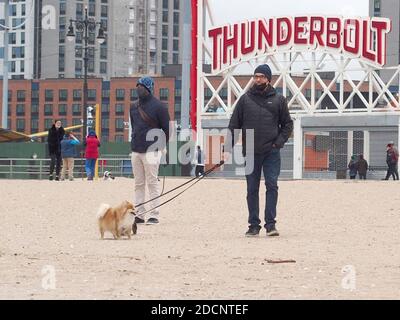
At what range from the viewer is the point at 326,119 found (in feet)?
175

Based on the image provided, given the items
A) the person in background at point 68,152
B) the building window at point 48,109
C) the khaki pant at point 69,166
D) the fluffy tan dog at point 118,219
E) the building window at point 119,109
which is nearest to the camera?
the fluffy tan dog at point 118,219

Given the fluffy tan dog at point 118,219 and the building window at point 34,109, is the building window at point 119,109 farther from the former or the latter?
the fluffy tan dog at point 118,219

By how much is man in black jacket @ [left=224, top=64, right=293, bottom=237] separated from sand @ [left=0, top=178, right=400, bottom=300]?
454 millimetres

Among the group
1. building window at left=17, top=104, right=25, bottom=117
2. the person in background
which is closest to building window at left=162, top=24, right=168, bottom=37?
building window at left=17, top=104, right=25, bottom=117

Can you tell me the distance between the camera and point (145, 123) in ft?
50.0

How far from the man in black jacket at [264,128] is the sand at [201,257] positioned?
1.49 ft

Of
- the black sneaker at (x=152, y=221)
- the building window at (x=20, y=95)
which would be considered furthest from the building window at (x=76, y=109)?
the black sneaker at (x=152, y=221)

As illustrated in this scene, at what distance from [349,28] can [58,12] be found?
120 metres

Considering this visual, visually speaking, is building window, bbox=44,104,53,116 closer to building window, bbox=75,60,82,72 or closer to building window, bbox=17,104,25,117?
building window, bbox=17,104,25,117

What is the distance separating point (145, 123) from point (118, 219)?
2492 millimetres

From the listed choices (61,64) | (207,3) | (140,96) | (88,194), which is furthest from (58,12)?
(140,96)

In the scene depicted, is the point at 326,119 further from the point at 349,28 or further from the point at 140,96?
the point at 140,96

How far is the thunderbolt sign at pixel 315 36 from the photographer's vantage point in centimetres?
5344

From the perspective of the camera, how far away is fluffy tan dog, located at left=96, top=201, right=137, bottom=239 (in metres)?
13.0
